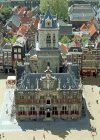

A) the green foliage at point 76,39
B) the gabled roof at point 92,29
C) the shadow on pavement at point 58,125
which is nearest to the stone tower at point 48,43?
the shadow on pavement at point 58,125

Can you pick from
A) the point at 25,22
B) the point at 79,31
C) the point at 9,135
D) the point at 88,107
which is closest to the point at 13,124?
the point at 9,135

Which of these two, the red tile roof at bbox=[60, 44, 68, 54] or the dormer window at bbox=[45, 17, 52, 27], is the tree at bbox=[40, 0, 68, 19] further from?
the dormer window at bbox=[45, 17, 52, 27]

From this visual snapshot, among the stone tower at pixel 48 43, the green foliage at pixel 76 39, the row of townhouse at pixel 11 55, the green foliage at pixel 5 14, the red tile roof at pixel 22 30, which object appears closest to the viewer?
the stone tower at pixel 48 43

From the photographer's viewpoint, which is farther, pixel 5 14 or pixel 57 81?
pixel 5 14

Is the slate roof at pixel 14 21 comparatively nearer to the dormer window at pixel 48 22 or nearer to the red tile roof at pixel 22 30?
the red tile roof at pixel 22 30

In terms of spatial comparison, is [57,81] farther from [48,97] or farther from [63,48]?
[63,48]

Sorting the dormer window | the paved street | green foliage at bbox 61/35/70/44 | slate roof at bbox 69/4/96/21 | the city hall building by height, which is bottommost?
the paved street

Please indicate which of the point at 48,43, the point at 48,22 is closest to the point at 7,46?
the point at 48,43

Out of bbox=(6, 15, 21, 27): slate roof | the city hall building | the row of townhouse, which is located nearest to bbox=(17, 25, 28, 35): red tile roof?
bbox=(6, 15, 21, 27): slate roof

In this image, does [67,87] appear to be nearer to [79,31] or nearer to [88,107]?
[88,107]

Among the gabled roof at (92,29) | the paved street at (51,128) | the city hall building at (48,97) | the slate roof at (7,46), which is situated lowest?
the paved street at (51,128)

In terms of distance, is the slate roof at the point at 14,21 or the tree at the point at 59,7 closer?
the slate roof at the point at 14,21
